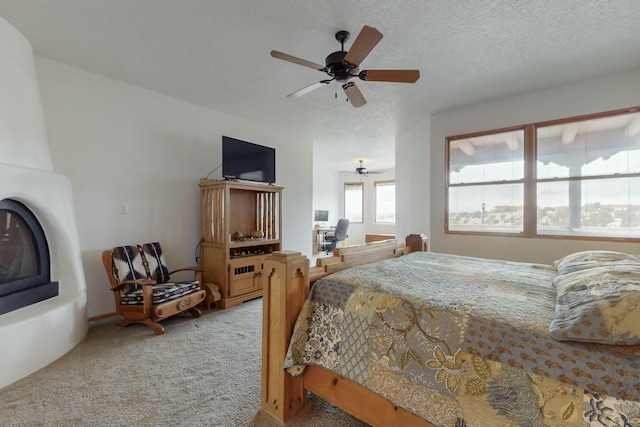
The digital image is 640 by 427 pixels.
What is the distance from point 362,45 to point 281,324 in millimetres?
1868

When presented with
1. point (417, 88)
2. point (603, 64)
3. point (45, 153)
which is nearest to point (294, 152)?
point (417, 88)

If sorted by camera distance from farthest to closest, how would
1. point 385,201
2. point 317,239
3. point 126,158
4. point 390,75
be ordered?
point 385,201
point 317,239
point 126,158
point 390,75

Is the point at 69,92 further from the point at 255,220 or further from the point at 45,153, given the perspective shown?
the point at 255,220

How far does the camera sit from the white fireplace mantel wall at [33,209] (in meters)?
1.93

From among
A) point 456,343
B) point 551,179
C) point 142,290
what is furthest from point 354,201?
point 456,343

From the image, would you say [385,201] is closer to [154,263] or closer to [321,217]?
[321,217]

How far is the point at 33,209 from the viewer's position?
225 cm

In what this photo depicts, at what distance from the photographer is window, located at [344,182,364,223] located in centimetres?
908

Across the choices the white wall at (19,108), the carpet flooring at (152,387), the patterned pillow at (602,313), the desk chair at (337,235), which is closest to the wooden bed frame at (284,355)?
the carpet flooring at (152,387)

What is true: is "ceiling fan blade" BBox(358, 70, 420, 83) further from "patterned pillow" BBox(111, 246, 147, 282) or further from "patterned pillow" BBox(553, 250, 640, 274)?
"patterned pillow" BBox(111, 246, 147, 282)

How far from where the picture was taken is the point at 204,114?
152 inches

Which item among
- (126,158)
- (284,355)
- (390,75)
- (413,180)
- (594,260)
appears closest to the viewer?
(284,355)

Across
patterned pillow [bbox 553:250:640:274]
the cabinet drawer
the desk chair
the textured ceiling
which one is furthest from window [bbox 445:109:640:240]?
the desk chair

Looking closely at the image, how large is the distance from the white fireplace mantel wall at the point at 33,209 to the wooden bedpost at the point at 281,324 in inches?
71.0
